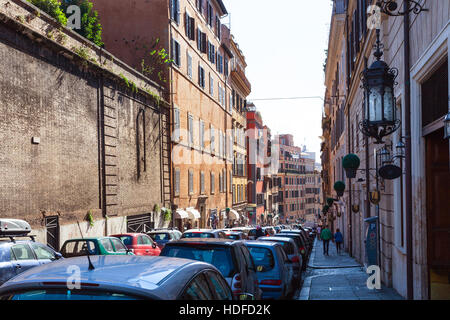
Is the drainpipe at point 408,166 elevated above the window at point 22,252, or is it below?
above

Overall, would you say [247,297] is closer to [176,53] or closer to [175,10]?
[176,53]

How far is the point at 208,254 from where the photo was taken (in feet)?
28.4

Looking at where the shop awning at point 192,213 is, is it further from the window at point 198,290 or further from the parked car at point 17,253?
the window at point 198,290

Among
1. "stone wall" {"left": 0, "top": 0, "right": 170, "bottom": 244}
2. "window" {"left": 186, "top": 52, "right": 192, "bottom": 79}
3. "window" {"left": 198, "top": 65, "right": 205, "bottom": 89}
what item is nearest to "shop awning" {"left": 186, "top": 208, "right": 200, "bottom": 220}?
"stone wall" {"left": 0, "top": 0, "right": 170, "bottom": 244}

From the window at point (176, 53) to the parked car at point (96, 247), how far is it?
60.1ft

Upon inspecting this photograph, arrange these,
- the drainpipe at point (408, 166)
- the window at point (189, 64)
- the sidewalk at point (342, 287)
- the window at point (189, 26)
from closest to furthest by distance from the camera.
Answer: the drainpipe at point (408, 166) → the sidewalk at point (342, 287) → the window at point (189, 26) → the window at point (189, 64)

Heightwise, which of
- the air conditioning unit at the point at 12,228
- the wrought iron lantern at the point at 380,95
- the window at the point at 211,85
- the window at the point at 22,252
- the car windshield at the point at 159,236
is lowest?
the car windshield at the point at 159,236

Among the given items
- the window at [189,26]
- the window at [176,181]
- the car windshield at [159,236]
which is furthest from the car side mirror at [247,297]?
the window at [189,26]

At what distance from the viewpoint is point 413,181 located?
397 inches

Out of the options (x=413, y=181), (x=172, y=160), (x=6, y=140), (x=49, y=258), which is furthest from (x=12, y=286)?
(x=172, y=160)

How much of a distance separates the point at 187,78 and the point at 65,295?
32.3 metres

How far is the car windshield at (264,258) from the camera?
1202 cm

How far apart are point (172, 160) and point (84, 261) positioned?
2774cm

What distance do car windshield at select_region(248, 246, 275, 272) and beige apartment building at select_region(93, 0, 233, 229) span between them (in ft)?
64.4
